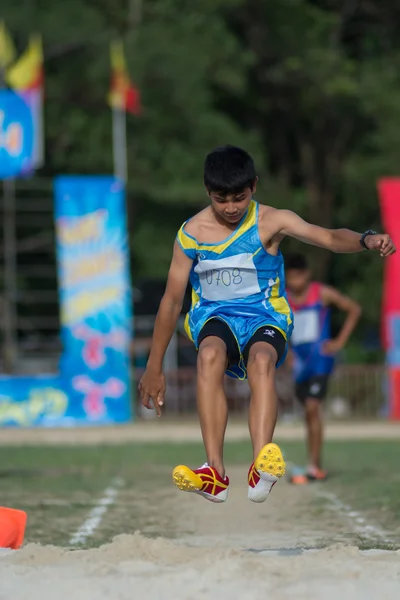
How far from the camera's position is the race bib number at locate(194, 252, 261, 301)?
264 inches

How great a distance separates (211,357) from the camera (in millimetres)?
6609

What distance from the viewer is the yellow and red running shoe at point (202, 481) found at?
625cm

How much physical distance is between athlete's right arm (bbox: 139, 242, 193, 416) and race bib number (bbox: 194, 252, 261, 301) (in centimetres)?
10

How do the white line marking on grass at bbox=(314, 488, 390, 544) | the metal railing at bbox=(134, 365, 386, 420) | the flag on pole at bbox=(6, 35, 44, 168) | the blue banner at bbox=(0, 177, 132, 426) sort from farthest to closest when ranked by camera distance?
the metal railing at bbox=(134, 365, 386, 420), the flag on pole at bbox=(6, 35, 44, 168), the blue banner at bbox=(0, 177, 132, 426), the white line marking on grass at bbox=(314, 488, 390, 544)

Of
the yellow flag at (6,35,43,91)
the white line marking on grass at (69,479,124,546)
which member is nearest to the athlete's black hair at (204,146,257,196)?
the white line marking on grass at (69,479,124,546)

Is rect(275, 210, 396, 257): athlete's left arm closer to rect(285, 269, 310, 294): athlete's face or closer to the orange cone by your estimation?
the orange cone

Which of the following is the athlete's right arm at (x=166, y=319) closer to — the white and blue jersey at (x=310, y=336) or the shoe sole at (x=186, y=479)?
the shoe sole at (x=186, y=479)

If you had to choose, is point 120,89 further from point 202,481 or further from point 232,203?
point 202,481

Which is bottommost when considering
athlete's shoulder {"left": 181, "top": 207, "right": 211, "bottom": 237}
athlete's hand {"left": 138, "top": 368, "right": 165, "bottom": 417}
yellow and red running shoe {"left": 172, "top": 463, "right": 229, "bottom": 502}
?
yellow and red running shoe {"left": 172, "top": 463, "right": 229, "bottom": 502}

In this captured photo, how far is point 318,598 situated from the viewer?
4.84 metres

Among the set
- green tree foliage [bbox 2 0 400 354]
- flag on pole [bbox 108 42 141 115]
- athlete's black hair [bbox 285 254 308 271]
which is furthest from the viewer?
green tree foliage [bbox 2 0 400 354]

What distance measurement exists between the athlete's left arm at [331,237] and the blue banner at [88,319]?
16.1m

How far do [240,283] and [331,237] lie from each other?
62 cm

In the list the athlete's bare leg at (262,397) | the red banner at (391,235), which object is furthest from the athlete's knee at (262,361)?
the red banner at (391,235)
